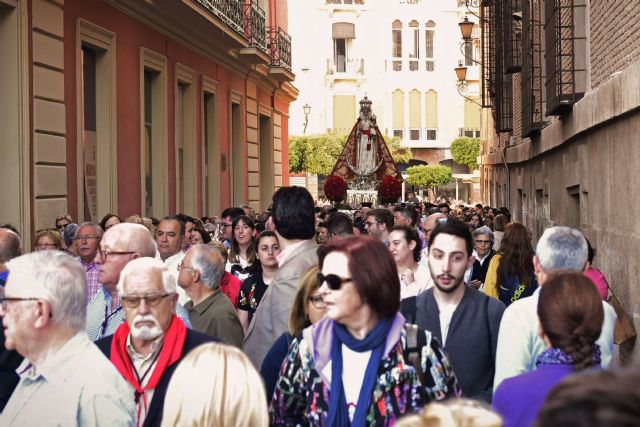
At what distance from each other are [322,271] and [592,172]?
390 inches

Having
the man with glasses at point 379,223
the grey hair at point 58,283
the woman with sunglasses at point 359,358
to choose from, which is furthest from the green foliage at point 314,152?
the woman with sunglasses at point 359,358

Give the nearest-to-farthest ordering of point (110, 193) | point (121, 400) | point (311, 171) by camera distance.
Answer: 1. point (121, 400)
2. point (110, 193)
3. point (311, 171)

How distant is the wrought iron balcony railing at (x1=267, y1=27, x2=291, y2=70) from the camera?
2953cm

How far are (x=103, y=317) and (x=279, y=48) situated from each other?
24.5m

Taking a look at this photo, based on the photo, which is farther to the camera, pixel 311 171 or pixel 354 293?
pixel 311 171

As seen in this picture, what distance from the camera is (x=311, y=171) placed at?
56.3m

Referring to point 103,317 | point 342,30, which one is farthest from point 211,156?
point 342,30

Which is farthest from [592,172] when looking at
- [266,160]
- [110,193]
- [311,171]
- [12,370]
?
[311,171]

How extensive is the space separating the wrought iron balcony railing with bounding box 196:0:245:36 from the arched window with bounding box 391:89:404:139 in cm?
3748

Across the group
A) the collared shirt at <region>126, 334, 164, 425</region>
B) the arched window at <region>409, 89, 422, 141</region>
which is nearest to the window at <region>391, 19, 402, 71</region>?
the arched window at <region>409, 89, 422, 141</region>

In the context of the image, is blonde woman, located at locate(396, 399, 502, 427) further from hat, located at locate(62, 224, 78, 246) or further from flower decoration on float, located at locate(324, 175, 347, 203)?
flower decoration on float, located at locate(324, 175, 347, 203)

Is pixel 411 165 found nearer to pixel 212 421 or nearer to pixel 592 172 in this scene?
pixel 592 172

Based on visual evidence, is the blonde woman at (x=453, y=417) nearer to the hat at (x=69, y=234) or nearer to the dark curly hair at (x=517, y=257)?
the dark curly hair at (x=517, y=257)

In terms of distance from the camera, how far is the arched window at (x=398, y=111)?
62.1 m
